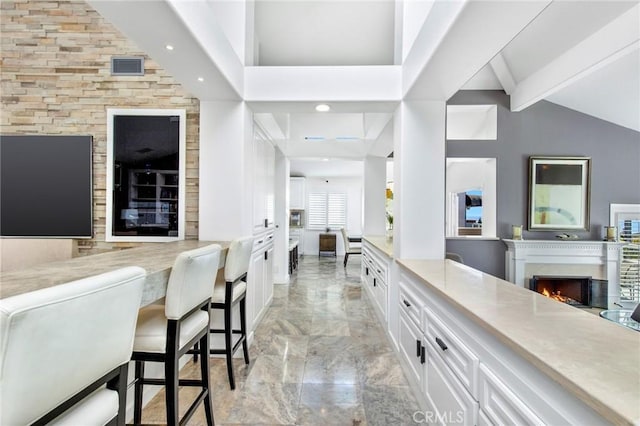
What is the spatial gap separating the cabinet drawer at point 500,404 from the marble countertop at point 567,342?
0.53ft

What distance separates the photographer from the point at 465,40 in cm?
156

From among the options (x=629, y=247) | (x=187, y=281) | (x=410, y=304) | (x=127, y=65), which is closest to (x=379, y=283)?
(x=410, y=304)

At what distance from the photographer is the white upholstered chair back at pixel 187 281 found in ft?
4.27

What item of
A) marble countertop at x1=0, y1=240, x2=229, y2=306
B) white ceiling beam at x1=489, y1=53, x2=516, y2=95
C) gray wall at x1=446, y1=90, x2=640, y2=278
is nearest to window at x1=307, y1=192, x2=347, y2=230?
gray wall at x1=446, y1=90, x2=640, y2=278

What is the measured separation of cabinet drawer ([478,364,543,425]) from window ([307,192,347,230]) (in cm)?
792

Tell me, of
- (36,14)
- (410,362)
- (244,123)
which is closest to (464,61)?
(244,123)

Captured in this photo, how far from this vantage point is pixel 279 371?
7.71 ft

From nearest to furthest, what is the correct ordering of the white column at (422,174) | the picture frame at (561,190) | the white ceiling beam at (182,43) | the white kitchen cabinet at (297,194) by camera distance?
the white ceiling beam at (182,43) < the white column at (422,174) < the picture frame at (561,190) < the white kitchen cabinet at (297,194)

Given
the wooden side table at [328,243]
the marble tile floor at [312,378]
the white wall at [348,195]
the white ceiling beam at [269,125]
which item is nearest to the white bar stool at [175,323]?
the marble tile floor at [312,378]

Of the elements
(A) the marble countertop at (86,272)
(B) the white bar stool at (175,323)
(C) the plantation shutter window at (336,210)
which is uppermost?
(C) the plantation shutter window at (336,210)

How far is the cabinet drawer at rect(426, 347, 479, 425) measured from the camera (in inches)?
48.2

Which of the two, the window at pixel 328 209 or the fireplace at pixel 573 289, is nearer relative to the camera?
the fireplace at pixel 573 289

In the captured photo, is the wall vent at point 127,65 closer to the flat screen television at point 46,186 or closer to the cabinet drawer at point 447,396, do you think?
the flat screen television at point 46,186

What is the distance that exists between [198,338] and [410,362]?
1.48 m
